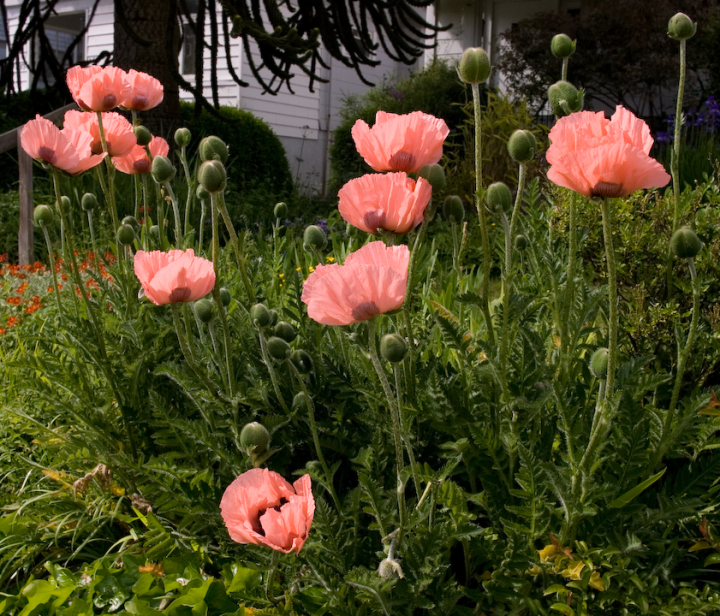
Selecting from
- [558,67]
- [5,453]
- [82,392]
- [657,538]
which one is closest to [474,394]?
[657,538]

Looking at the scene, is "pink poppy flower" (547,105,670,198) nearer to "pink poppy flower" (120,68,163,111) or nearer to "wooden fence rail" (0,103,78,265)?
"pink poppy flower" (120,68,163,111)

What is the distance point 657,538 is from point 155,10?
575 cm

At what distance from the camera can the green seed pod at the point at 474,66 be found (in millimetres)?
1211

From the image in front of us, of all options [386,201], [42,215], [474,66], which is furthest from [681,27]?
[42,215]

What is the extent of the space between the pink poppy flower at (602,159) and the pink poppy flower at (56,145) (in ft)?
3.56

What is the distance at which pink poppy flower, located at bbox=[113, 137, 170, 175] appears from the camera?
6.06ft

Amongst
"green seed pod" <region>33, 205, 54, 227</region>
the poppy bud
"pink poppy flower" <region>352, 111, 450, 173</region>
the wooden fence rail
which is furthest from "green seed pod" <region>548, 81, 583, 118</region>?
the wooden fence rail

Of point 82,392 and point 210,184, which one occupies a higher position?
point 210,184

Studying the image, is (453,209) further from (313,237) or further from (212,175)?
(212,175)

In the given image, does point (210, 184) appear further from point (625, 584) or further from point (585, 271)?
point (585, 271)

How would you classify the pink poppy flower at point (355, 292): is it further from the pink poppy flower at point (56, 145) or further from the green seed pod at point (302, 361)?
the pink poppy flower at point (56, 145)

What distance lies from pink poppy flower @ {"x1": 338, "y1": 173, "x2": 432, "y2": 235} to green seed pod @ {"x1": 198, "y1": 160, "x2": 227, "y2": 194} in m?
0.21

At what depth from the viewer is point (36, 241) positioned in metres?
5.85

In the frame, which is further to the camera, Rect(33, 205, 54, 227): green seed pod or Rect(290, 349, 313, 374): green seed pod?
Rect(33, 205, 54, 227): green seed pod
